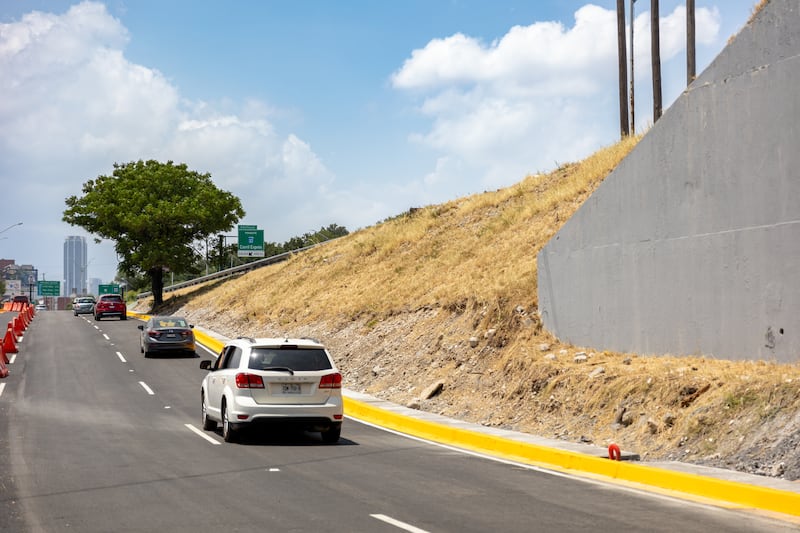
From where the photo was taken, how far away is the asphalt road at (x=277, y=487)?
844cm

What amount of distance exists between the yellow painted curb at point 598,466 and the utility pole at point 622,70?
2198 centimetres

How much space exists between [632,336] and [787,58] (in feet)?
19.4

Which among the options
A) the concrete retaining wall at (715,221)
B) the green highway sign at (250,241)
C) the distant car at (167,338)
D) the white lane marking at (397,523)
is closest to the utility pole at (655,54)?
the concrete retaining wall at (715,221)

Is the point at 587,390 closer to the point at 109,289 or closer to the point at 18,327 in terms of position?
the point at 18,327

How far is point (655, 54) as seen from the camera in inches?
1326

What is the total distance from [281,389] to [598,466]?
17.3 feet

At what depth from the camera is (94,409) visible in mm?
19578

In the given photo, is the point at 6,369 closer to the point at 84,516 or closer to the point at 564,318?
the point at 564,318

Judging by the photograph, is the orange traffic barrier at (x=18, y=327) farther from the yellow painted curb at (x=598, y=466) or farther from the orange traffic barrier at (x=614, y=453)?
the orange traffic barrier at (x=614, y=453)

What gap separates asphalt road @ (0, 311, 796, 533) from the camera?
8.44 m

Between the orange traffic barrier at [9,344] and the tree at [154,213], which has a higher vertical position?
the tree at [154,213]

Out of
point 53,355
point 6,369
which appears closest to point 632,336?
point 6,369

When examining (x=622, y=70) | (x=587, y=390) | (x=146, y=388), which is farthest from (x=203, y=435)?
(x=622, y=70)

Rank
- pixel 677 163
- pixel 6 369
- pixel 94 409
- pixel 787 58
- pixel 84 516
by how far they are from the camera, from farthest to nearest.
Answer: pixel 6 369 < pixel 94 409 < pixel 677 163 < pixel 787 58 < pixel 84 516
